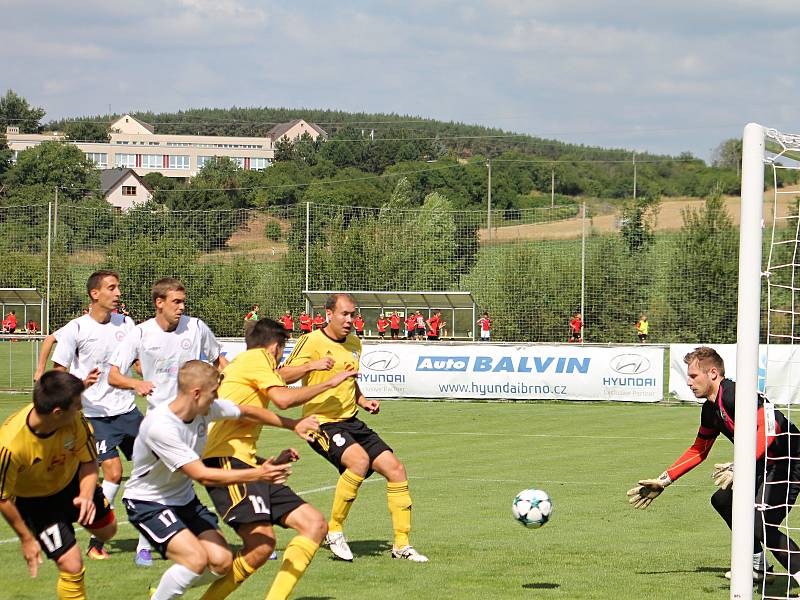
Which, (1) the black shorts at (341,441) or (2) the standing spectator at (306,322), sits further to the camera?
(2) the standing spectator at (306,322)

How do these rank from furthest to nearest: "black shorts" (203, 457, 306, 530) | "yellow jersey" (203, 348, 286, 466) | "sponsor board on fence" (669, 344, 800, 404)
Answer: "sponsor board on fence" (669, 344, 800, 404) < "yellow jersey" (203, 348, 286, 466) < "black shorts" (203, 457, 306, 530)

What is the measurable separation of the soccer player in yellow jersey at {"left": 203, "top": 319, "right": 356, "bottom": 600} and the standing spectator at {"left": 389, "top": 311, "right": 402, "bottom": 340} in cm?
2705

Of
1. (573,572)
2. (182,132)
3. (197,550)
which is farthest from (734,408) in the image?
(182,132)

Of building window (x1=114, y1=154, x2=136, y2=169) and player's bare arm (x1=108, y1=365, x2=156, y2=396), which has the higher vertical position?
building window (x1=114, y1=154, x2=136, y2=169)

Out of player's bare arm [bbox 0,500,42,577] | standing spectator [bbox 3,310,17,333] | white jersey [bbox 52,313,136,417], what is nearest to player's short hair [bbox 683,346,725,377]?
player's bare arm [bbox 0,500,42,577]

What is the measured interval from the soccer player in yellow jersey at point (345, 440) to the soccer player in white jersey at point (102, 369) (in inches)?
70.7

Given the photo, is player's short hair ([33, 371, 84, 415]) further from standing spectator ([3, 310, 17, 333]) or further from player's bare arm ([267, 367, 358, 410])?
standing spectator ([3, 310, 17, 333])

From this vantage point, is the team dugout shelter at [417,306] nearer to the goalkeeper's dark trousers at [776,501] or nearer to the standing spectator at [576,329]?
the standing spectator at [576,329]

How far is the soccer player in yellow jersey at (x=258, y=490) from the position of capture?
6.77 m

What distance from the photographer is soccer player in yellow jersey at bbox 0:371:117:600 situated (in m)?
6.20

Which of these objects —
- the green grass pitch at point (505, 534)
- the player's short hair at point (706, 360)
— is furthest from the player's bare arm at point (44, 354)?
the player's short hair at point (706, 360)

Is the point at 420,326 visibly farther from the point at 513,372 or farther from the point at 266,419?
the point at 266,419

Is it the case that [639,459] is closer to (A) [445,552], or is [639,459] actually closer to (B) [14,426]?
(A) [445,552]

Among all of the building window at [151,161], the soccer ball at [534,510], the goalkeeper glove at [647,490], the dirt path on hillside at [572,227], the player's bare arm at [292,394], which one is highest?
the building window at [151,161]
